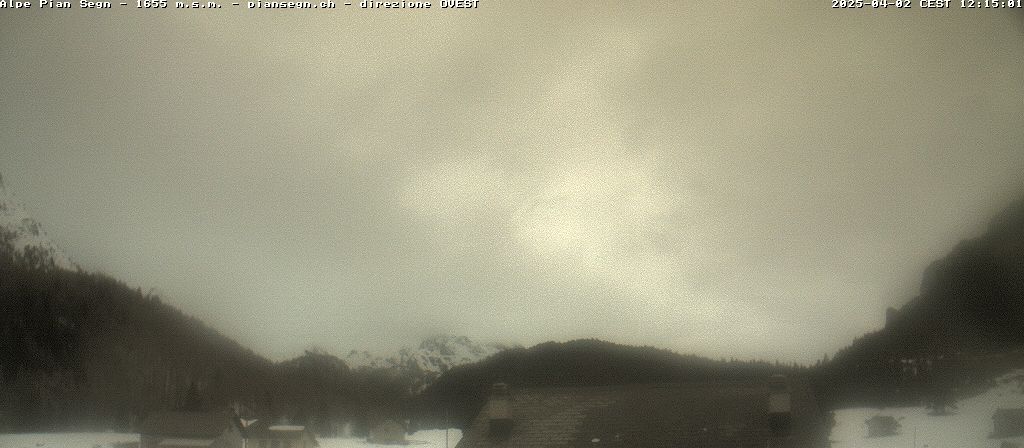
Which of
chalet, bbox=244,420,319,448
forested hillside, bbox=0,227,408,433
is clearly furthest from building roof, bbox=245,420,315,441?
forested hillside, bbox=0,227,408,433

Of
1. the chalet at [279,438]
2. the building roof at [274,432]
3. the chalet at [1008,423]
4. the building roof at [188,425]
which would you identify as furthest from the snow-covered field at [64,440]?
the chalet at [1008,423]

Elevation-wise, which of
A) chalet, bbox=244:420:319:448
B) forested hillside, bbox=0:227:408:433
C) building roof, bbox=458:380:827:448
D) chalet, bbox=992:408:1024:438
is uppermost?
forested hillside, bbox=0:227:408:433

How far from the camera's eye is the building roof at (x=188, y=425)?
51.5 m

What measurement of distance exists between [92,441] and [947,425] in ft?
147

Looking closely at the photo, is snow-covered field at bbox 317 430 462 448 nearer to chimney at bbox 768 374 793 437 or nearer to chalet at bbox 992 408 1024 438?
chalet at bbox 992 408 1024 438

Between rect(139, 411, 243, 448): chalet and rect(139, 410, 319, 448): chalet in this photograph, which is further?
rect(139, 410, 319, 448): chalet

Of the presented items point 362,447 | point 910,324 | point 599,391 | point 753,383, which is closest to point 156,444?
point 362,447

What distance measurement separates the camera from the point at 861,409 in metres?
49.4

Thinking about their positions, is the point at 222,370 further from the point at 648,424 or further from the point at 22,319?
the point at 648,424

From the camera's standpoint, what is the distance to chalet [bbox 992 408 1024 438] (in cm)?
3391

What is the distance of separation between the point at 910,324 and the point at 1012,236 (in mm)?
11522

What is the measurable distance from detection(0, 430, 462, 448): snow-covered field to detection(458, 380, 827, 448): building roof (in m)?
27.6

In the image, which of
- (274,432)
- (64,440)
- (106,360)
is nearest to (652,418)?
(274,432)

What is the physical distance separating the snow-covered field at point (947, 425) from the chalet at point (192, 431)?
30567 mm
